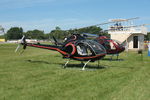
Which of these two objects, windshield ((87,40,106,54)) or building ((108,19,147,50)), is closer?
windshield ((87,40,106,54))

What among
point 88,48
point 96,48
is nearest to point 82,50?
point 88,48

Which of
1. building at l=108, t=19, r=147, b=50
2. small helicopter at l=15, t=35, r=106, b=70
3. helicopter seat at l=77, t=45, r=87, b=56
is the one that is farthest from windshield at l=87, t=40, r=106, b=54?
building at l=108, t=19, r=147, b=50

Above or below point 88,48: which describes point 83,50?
below

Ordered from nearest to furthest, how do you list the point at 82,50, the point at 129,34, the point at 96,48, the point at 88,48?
the point at 96,48
the point at 88,48
the point at 82,50
the point at 129,34

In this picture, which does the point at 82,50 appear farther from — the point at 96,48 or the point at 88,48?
the point at 96,48

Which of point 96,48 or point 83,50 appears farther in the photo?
point 83,50

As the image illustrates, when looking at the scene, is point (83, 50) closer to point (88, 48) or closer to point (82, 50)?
point (82, 50)

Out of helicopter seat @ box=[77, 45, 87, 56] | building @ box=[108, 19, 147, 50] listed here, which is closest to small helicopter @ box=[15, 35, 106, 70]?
helicopter seat @ box=[77, 45, 87, 56]

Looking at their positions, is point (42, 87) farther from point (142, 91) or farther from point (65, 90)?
point (142, 91)

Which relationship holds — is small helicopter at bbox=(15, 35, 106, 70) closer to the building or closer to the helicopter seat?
the helicopter seat

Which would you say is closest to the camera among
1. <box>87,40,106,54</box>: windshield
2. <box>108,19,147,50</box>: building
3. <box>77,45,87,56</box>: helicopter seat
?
<box>87,40,106,54</box>: windshield

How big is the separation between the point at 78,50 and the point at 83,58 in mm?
714

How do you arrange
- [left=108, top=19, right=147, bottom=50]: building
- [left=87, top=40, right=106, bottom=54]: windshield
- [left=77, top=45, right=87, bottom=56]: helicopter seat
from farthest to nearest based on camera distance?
[left=108, top=19, right=147, bottom=50]: building
[left=77, top=45, right=87, bottom=56]: helicopter seat
[left=87, top=40, right=106, bottom=54]: windshield

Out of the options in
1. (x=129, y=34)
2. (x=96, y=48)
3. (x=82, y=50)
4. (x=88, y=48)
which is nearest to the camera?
(x=96, y=48)
